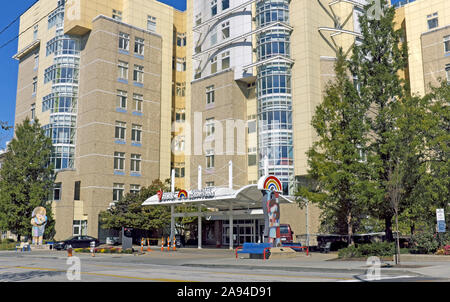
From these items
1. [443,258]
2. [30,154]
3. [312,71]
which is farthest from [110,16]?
[443,258]

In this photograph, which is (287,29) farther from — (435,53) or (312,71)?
(435,53)

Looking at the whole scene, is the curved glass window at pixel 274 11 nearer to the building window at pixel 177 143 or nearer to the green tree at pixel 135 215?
the building window at pixel 177 143

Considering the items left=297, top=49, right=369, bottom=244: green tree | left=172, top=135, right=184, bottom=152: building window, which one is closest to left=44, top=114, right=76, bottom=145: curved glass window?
left=172, top=135, right=184, bottom=152: building window

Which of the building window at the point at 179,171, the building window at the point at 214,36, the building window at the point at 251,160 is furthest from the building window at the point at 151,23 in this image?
the building window at the point at 251,160

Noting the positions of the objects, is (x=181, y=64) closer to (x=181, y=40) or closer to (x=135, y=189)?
(x=181, y=40)

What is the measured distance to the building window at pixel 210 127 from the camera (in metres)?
58.0

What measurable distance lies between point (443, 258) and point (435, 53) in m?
37.4

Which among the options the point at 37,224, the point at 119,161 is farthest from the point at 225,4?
the point at 37,224

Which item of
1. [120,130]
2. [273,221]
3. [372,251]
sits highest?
[120,130]

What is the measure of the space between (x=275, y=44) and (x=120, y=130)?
2316cm

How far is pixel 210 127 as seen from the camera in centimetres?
5841

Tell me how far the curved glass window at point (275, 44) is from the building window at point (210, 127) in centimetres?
1038

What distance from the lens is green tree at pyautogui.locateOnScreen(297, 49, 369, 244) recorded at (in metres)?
27.5
